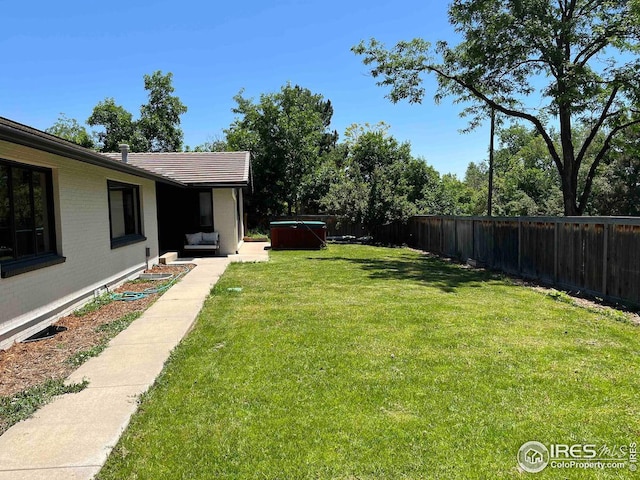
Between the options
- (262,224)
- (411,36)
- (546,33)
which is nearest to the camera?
(546,33)

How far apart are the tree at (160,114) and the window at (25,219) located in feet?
90.6

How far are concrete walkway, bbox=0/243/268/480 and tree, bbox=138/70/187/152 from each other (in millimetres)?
29049

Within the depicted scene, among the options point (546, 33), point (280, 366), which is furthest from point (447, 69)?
point (280, 366)

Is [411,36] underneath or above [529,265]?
above

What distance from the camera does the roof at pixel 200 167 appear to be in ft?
49.9

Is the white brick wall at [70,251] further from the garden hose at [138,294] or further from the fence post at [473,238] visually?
the fence post at [473,238]

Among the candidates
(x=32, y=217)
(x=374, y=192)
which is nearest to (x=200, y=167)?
(x=374, y=192)

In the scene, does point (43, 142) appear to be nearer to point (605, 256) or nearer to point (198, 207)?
point (605, 256)

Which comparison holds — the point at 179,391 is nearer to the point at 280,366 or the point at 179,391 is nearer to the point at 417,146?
the point at 280,366

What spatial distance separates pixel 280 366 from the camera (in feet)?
14.7

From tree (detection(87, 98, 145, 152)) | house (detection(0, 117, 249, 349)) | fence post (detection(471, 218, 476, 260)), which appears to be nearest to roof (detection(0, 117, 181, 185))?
house (detection(0, 117, 249, 349))

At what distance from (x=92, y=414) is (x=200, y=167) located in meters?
14.5

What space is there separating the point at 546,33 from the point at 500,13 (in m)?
1.73

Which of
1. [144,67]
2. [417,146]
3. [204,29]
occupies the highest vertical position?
[144,67]
